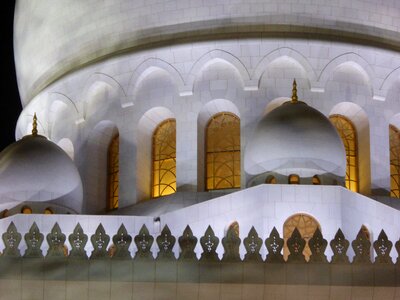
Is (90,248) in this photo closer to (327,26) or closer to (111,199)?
(111,199)

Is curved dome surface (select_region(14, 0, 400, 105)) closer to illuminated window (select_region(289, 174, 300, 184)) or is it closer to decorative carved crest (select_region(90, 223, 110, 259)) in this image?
illuminated window (select_region(289, 174, 300, 184))

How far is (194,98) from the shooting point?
3250cm

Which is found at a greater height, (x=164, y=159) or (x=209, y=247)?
(x=164, y=159)

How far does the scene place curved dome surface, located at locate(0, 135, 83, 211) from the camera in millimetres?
30203

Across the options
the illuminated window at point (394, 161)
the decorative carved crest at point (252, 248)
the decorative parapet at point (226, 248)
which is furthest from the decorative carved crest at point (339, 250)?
the illuminated window at point (394, 161)

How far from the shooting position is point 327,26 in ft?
106

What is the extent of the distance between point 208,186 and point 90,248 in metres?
4.86

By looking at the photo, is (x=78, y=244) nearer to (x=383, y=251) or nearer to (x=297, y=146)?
(x=383, y=251)

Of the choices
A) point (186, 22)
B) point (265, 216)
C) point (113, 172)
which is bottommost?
point (265, 216)

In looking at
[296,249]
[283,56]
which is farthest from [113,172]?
[296,249]

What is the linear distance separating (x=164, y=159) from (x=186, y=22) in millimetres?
3798

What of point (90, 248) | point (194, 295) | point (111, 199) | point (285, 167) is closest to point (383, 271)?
point (194, 295)

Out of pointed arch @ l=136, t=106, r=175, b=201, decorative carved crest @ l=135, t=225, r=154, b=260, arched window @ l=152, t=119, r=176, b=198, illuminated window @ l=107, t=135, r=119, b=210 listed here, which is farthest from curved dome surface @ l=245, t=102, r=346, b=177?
illuminated window @ l=107, t=135, r=119, b=210

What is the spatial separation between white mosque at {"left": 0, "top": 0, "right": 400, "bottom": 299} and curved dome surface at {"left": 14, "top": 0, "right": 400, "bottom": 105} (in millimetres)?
28
